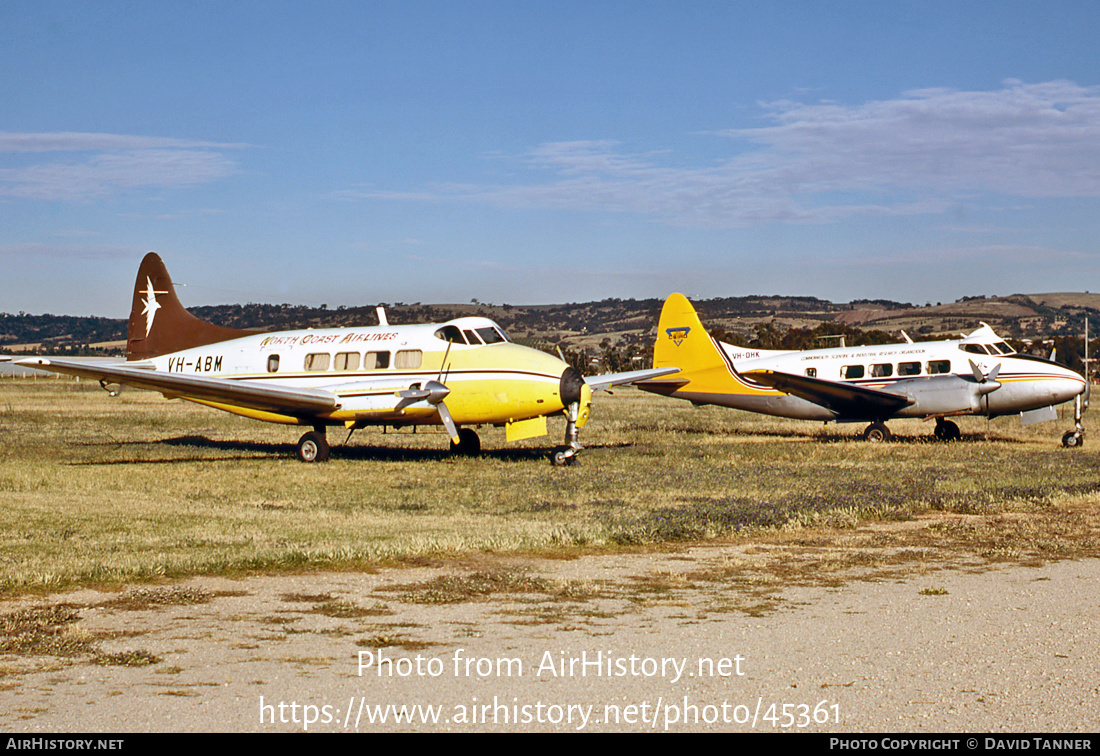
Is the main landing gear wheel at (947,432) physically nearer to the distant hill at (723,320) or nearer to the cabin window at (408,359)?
the cabin window at (408,359)

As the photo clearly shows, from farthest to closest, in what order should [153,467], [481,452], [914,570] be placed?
1. [481,452]
2. [153,467]
3. [914,570]

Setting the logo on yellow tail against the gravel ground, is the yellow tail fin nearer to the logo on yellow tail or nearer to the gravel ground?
the logo on yellow tail

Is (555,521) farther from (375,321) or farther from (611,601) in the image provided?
(375,321)

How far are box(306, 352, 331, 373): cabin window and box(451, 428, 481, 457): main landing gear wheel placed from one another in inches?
139

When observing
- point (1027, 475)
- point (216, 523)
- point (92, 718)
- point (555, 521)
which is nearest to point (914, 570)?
point (555, 521)

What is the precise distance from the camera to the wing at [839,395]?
91.1 ft

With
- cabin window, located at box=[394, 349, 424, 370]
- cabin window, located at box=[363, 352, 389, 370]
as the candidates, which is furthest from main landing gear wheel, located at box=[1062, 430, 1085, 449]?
cabin window, located at box=[363, 352, 389, 370]

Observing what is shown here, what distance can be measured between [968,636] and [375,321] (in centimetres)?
2025

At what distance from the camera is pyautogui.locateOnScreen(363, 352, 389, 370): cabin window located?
2255 centimetres

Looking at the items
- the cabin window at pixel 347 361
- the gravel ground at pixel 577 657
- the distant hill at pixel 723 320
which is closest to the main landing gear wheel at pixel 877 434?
the cabin window at pixel 347 361

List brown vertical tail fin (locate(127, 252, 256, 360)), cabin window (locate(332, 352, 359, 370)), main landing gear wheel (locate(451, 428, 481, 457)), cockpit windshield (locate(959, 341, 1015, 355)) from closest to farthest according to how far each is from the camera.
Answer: cabin window (locate(332, 352, 359, 370))
main landing gear wheel (locate(451, 428, 481, 457))
brown vertical tail fin (locate(127, 252, 256, 360))
cockpit windshield (locate(959, 341, 1015, 355))

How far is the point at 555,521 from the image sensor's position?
1390 cm

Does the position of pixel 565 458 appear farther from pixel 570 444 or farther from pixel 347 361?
pixel 347 361

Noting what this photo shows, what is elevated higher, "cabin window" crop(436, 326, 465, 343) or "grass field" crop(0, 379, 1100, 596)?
"cabin window" crop(436, 326, 465, 343)
